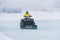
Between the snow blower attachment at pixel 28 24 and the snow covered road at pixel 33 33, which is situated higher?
the snow blower attachment at pixel 28 24

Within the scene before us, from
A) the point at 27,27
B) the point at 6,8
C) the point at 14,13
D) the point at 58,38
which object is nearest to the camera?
the point at 58,38

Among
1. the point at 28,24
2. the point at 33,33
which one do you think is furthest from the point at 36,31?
the point at 28,24

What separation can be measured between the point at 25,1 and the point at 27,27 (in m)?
1.30

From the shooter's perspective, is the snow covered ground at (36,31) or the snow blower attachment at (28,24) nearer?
the snow covered ground at (36,31)

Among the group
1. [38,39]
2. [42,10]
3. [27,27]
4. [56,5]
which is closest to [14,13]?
[42,10]

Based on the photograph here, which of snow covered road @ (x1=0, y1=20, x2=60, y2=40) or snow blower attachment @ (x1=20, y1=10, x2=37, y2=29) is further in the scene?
snow blower attachment @ (x1=20, y1=10, x2=37, y2=29)

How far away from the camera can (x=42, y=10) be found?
2.84m

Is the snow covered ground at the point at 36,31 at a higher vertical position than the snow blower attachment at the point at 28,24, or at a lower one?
lower

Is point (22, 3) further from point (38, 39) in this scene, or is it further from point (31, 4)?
point (38, 39)

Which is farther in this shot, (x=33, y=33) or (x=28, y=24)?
(x=28, y=24)

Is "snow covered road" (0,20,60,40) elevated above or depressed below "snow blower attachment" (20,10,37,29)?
below

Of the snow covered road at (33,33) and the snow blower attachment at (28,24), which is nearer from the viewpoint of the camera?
the snow covered road at (33,33)

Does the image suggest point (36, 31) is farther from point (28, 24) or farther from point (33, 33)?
point (28, 24)

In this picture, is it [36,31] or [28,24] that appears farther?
[28,24]
